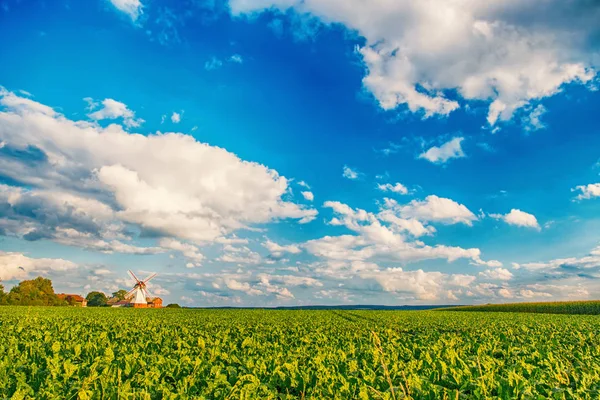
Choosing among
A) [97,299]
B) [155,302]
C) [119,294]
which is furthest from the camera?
[119,294]

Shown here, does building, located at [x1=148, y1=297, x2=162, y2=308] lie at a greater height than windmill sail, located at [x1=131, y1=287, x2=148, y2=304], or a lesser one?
lesser

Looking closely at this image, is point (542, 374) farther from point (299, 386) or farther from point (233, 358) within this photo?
point (233, 358)

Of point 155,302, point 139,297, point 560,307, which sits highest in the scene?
point 139,297

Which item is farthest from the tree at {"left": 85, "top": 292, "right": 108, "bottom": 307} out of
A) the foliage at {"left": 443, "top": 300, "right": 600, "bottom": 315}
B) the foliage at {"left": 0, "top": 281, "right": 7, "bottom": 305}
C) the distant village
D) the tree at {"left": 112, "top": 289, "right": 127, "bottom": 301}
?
the foliage at {"left": 443, "top": 300, "right": 600, "bottom": 315}

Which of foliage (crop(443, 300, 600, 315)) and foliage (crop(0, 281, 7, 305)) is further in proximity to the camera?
foliage (crop(0, 281, 7, 305))

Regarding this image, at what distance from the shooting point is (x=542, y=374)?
24.0 feet

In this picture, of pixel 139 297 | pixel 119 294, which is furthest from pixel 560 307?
pixel 119 294

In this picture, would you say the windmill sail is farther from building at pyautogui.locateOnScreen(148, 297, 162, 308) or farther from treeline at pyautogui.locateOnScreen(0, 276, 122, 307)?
treeline at pyautogui.locateOnScreen(0, 276, 122, 307)

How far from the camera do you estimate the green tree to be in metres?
111

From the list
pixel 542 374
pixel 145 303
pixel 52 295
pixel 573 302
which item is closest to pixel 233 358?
pixel 542 374

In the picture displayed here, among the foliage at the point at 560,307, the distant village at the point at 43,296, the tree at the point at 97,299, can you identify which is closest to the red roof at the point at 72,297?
the tree at the point at 97,299

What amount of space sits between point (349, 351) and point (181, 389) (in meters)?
5.97

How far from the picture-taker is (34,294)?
382 ft

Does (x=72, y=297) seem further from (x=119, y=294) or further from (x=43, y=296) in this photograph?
(x=43, y=296)
